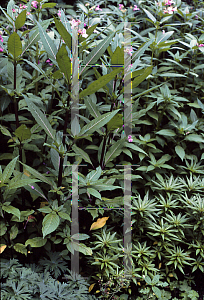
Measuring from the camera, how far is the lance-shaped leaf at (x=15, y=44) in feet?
4.32

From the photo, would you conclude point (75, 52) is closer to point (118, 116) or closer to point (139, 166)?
point (118, 116)

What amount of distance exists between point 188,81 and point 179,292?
1.75m

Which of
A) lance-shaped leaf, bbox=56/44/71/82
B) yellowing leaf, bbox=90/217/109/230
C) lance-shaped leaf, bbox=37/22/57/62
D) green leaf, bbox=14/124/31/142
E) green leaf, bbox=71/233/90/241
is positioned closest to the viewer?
lance-shaped leaf, bbox=56/44/71/82

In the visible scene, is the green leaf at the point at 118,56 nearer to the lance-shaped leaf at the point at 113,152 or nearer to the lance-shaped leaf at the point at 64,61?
the lance-shaped leaf at the point at 64,61

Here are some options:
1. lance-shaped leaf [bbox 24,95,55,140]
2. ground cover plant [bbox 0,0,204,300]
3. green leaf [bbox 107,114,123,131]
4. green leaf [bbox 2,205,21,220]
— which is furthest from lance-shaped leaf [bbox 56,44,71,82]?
green leaf [bbox 2,205,21,220]

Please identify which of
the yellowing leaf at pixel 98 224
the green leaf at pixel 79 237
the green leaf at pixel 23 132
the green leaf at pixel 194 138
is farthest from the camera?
the green leaf at pixel 194 138

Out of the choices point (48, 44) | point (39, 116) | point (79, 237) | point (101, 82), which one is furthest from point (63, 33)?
point (79, 237)

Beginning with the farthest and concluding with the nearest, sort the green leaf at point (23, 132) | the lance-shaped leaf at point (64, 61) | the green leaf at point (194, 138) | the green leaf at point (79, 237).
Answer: the green leaf at point (194, 138) < the green leaf at point (79, 237) < the green leaf at point (23, 132) < the lance-shaped leaf at point (64, 61)

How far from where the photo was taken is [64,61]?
1.19 metres

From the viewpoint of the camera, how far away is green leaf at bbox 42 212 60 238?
1.29 meters

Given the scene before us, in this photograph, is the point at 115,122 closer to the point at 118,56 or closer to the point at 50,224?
the point at 118,56

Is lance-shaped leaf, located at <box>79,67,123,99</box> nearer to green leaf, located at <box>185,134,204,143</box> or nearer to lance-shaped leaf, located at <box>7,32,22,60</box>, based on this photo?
lance-shaped leaf, located at <box>7,32,22,60</box>

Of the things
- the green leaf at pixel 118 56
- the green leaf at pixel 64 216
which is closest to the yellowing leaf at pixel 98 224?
the green leaf at pixel 64 216

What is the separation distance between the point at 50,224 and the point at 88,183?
0.99 ft
